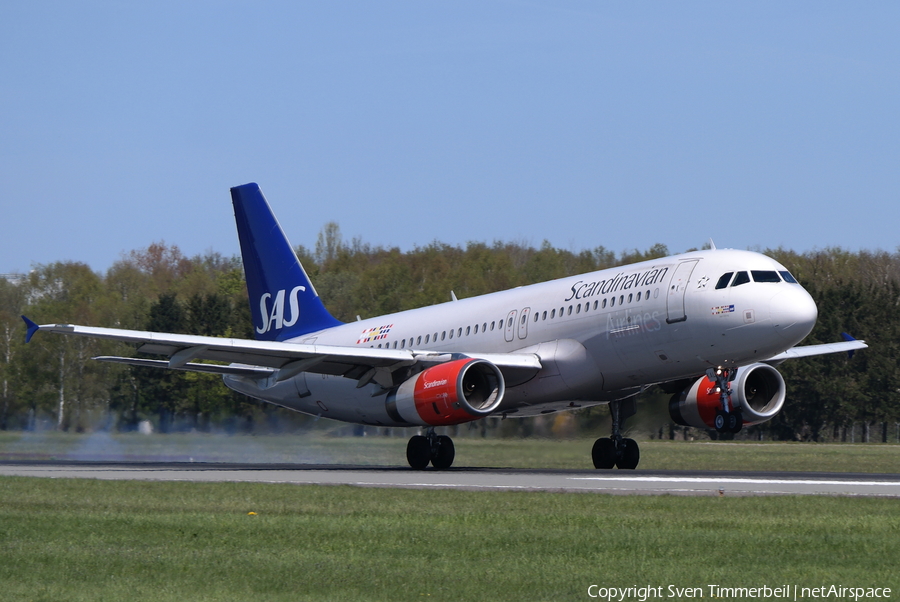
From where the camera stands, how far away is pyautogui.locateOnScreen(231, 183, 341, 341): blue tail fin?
1442 inches

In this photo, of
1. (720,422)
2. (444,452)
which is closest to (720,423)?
(720,422)

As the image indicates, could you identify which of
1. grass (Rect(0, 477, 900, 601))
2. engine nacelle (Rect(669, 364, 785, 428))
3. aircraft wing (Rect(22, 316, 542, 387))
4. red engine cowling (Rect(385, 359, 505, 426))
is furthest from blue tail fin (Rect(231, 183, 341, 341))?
grass (Rect(0, 477, 900, 601))

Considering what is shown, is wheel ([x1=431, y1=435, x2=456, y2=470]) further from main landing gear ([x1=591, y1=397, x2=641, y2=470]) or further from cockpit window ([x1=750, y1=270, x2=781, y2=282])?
cockpit window ([x1=750, y1=270, x2=781, y2=282])

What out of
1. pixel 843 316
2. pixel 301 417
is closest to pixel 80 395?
pixel 301 417

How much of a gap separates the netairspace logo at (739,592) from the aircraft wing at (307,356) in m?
17.0

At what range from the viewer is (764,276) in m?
24.9

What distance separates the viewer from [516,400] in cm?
2825

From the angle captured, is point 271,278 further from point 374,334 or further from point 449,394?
point 449,394

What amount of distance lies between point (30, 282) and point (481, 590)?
91526 millimetres

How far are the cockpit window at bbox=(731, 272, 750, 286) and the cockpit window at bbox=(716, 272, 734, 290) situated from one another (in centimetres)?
13

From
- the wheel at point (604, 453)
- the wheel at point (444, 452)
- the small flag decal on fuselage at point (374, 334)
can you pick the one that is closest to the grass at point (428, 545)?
the wheel at point (444, 452)

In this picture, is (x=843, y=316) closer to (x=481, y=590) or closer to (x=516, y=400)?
(x=516, y=400)

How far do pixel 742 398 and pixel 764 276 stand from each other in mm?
3570

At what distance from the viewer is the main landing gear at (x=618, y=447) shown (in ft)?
94.2
